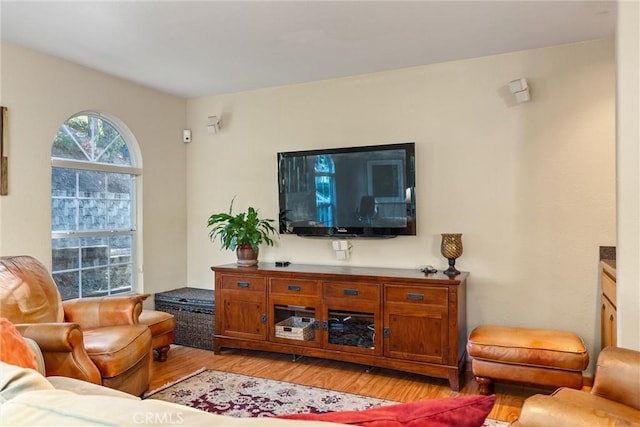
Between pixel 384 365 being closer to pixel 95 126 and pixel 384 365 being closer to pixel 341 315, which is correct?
pixel 341 315

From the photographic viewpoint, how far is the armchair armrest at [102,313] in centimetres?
295

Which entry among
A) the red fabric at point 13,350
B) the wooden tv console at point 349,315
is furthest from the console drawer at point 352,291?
the red fabric at point 13,350

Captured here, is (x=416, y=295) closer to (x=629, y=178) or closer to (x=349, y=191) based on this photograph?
(x=349, y=191)

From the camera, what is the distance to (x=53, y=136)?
11.0 ft

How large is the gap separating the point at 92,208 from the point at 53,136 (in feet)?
2.33

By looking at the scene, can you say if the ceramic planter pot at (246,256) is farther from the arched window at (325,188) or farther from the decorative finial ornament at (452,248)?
the decorative finial ornament at (452,248)

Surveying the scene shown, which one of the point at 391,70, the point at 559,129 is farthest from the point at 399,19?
the point at 559,129

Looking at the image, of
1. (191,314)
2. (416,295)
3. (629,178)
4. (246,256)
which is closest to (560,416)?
(629,178)

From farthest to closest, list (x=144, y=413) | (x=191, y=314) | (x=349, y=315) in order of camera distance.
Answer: (x=191, y=314)
(x=349, y=315)
(x=144, y=413)

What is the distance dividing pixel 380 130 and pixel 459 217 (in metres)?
1.00

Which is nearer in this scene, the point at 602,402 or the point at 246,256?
the point at 602,402

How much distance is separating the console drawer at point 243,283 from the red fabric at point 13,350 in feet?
7.34

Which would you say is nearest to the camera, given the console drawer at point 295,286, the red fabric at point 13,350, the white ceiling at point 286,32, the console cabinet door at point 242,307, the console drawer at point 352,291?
the red fabric at point 13,350

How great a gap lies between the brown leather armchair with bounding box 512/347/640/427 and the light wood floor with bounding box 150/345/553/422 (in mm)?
1014
